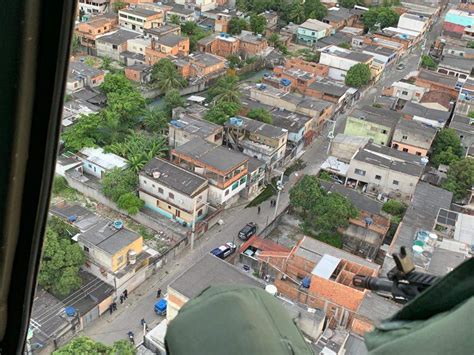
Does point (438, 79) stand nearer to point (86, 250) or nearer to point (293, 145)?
point (293, 145)

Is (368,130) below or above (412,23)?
below

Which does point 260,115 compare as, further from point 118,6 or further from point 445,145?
point 118,6

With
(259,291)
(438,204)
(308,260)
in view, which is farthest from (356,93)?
(259,291)

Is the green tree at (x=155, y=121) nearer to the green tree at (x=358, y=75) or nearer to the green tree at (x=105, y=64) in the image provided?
the green tree at (x=105, y=64)

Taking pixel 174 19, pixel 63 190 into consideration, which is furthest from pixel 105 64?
pixel 63 190

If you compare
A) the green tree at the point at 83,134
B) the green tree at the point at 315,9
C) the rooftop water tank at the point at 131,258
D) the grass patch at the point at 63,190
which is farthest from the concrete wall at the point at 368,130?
the green tree at the point at 315,9
